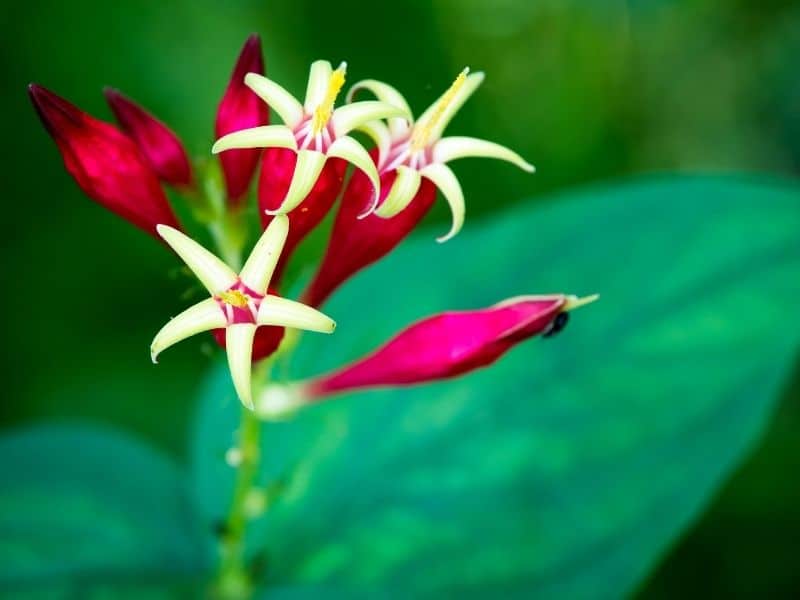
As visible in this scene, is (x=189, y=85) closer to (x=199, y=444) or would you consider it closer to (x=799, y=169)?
(x=199, y=444)

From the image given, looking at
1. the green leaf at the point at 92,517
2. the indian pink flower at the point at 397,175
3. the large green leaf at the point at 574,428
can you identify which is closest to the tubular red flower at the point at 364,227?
the indian pink flower at the point at 397,175

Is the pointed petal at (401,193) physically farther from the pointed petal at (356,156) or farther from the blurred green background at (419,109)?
the blurred green background at (419,109)

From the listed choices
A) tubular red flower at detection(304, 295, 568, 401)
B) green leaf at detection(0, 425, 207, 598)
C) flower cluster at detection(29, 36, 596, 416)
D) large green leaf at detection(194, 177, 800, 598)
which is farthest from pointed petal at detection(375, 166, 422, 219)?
green leaf at detection(0, 425, 207, 598)

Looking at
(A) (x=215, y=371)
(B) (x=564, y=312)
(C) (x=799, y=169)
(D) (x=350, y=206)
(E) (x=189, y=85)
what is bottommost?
(B) (x=564, y=312)

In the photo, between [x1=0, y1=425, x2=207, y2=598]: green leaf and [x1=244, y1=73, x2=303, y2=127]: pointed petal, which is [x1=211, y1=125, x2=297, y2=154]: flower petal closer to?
[x1=244, y1=73, x2=303, y2=127]: pointed petal

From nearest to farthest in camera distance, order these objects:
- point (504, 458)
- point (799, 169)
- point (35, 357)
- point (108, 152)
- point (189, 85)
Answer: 1. point (108, 152)
2. point (504, 458)
3. point (35, 357)
4. point (189, 85)
5. point (799, 169)

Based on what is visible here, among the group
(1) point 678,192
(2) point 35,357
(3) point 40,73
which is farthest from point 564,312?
(3) point 40,73
